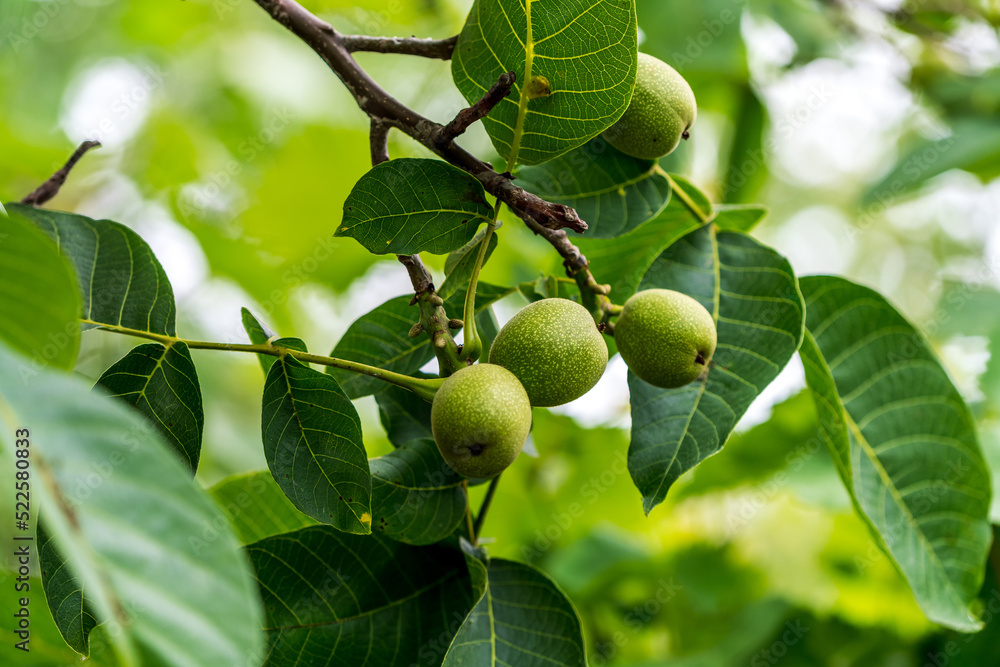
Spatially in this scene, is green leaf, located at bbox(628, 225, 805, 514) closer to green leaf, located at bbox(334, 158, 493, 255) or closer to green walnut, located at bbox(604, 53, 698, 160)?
green walnut, located at bbox(604, 53, 698, 160)

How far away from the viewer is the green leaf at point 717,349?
3.45 feet

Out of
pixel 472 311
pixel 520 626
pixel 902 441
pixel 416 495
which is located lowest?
pixel 902 441

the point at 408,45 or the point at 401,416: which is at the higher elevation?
the point at 408,45

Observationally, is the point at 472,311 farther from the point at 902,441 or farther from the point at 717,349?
the point at 902,441

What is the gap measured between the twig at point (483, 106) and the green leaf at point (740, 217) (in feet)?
1.90

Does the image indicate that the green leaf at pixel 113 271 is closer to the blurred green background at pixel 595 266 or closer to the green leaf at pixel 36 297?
the green leaf at pixel 36 297

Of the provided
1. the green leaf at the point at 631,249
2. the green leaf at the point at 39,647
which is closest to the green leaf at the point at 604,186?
the green leaf at the point at 631,249

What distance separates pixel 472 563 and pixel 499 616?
0.08 m

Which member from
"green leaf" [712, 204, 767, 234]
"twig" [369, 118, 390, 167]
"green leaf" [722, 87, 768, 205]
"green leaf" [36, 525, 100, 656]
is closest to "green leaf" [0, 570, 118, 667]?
"green leaf" [36, 525, 100, 656]

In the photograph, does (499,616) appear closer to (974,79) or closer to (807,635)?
(807,635)

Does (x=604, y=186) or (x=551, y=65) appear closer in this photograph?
(x=551, y=65)

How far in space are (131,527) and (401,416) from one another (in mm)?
697

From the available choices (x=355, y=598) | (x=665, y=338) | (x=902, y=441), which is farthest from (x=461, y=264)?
(x=902, y=441)

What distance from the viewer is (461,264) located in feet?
3.32
